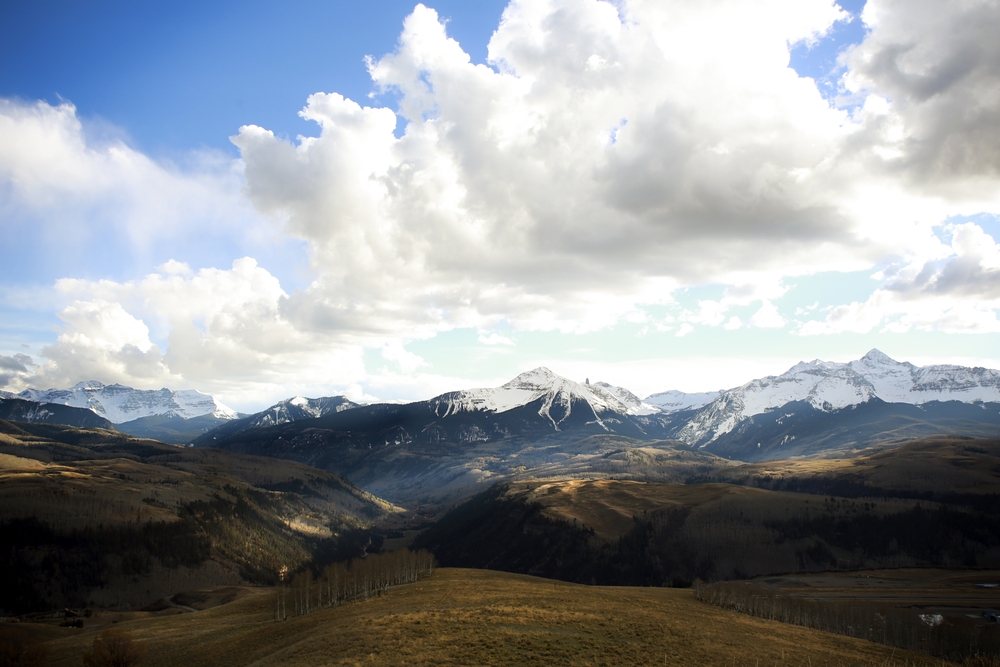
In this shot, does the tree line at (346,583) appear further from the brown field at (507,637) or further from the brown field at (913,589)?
the brown field at (913,589)

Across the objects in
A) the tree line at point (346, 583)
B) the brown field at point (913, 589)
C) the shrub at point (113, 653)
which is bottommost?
the brown field at point (913, 589)

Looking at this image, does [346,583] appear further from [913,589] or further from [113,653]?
[913,589]

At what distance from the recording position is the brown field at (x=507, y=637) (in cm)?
5406

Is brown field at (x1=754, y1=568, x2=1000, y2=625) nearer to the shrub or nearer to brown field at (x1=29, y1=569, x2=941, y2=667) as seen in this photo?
brown field at (x1=29, y1=569, x2=941, y2=667)

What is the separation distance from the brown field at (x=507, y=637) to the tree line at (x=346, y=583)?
18.9 metres

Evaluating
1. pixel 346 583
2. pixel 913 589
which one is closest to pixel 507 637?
pixel 346 583

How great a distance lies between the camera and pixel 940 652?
11300 centimetres

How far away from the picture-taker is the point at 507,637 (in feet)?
190

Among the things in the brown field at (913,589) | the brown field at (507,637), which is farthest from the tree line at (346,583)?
the brown field at (913,589)

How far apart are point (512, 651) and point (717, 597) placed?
82302 millimetres

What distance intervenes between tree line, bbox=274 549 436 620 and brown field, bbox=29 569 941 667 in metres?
18.9

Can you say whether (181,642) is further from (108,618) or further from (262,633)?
(108,618)

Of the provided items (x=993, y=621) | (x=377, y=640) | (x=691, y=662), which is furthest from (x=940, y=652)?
(x=377, y=640)

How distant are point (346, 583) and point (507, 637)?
275ft
